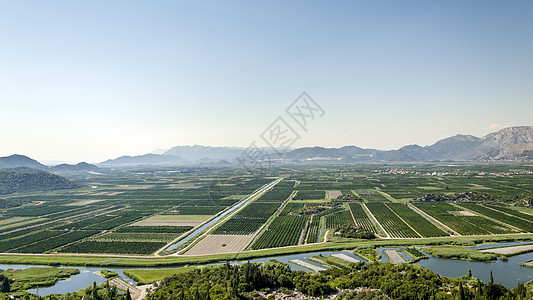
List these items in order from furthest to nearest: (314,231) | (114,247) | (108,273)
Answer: (314,231) < (114,247) < (108,273)

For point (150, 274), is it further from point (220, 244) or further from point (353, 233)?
point (353, 233)

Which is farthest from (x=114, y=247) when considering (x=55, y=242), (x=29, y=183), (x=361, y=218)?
(x=29, y=183)

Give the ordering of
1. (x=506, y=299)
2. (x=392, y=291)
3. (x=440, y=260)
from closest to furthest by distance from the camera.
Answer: (x=506, y=299), (x=392, y=291), (x=440, y=260)

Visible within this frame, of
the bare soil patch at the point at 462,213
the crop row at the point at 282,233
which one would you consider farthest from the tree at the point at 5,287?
the bare soil patch at the point at 462,213

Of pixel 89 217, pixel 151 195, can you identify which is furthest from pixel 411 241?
pixel 151 195

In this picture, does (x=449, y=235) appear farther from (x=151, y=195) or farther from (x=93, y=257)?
(x=151, y=195)

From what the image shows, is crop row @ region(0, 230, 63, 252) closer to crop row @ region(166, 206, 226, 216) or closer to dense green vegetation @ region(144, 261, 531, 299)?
crop row @ region(166, 206, 226, 216)
